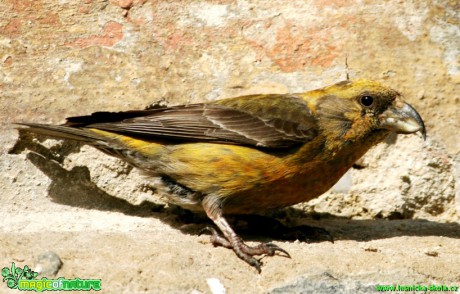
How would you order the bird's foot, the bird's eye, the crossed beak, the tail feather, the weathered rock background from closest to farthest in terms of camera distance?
the bird's foot, the tail feather, the weathered rock background, the crossed beak, the bird's eye

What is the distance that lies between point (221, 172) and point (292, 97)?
780 millimetres

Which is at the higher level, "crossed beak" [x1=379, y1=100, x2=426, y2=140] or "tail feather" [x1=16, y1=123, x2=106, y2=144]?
"tail feather" [x1=16, y1=123, x2=106, y2=144]

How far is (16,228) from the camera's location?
167 inches

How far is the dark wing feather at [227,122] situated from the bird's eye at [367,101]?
33cm

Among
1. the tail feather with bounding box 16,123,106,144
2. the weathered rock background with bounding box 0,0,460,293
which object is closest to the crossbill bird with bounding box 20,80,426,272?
the tail feather with bounding box 16,123,106,144

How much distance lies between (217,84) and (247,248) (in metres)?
1.23

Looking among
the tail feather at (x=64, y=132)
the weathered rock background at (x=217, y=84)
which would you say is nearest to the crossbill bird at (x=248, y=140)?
the tail feather at (x=64, y=132)

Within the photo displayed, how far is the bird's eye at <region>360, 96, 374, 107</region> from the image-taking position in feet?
15.9

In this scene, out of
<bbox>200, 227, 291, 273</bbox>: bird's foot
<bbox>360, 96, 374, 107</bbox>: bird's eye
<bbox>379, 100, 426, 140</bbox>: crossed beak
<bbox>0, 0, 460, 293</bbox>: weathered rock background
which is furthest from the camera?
<bbox>360, 96, 374, 107</bbox>: bird's eye

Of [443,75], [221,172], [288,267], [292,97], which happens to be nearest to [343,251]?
[288,267]

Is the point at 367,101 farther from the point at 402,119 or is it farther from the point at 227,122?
the point at 227,122

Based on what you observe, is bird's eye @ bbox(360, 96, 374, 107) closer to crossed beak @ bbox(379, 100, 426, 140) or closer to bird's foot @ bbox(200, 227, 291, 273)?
crossed beak @ bbox(379, 100, 426, 140)

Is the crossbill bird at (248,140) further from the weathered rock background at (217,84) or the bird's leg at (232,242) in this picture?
the weathered rock background at (217,84)

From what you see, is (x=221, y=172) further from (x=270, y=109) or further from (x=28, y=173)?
(x=28, y=173)
